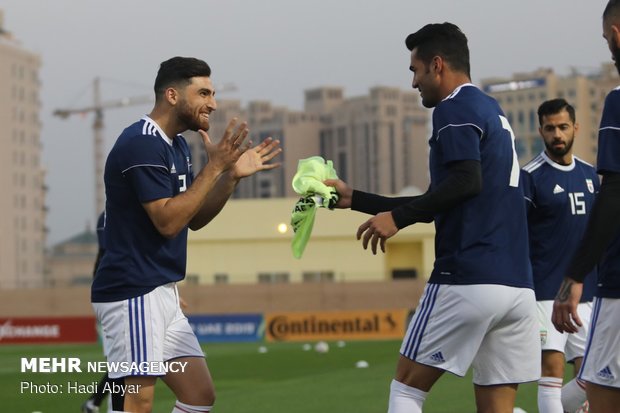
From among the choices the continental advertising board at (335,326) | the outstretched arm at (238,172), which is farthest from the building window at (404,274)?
the outstretched arm at (238,172)

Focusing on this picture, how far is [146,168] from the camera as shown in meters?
6.40

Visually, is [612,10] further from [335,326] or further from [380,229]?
[335,326]

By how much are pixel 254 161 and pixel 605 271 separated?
7.45 feet

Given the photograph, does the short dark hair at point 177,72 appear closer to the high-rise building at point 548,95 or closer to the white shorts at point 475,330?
the white shorts at point 475,330

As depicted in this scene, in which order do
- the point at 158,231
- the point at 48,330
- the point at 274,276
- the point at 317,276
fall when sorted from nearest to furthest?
the point at 158,231 → the point at 48,330 → the point at 317,276 → the point at 274,276

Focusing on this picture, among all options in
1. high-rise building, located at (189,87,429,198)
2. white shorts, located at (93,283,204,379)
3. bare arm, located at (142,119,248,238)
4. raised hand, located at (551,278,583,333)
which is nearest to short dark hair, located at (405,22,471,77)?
bare arm, located at (142,119,248,238)

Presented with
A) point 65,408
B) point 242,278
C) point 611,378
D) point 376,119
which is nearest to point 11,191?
point 376,119

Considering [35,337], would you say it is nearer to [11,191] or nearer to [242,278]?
[242,278]

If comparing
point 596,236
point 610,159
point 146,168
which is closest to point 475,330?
point 596,236

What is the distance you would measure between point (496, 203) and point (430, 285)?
55cm

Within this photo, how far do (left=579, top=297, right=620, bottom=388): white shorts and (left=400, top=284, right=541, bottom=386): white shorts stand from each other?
59 cm

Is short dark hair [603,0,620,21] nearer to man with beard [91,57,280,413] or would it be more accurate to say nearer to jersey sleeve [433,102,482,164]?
jersey sleeve [433,102,482,164]

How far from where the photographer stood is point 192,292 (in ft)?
184

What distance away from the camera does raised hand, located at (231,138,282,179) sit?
6879mm
